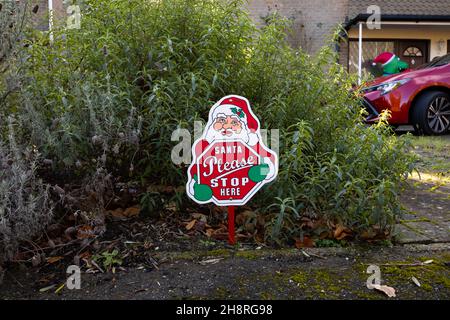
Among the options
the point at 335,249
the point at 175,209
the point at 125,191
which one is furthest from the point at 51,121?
the point at 335,249

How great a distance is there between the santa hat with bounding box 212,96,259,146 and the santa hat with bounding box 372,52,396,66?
11313 millimetres

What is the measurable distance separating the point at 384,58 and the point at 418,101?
6.31 meters

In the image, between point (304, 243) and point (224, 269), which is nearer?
point (224, 269)

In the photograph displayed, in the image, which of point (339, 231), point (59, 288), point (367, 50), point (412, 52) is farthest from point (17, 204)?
point (412, 52)

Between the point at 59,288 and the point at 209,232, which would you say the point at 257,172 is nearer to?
the point at 209,232

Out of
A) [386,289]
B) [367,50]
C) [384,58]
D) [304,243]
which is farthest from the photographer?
[367,50]

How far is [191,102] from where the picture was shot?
2.98 meters

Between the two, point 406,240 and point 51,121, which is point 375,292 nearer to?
point 406,240

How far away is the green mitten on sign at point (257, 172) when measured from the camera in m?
2.71

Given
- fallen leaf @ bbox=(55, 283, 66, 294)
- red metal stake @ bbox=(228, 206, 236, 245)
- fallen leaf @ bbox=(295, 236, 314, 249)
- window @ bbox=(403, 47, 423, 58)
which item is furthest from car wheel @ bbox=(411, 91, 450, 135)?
window @ bbox=(403, 47, 423, 58)

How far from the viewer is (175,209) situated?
3.04m

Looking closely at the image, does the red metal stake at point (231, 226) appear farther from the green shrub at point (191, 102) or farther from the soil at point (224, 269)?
the green shrub at point (191, 102)

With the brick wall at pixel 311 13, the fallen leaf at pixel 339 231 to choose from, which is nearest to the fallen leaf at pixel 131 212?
the fallen leaf at pixel 339 231

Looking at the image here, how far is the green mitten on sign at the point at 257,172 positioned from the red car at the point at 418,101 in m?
5.14
